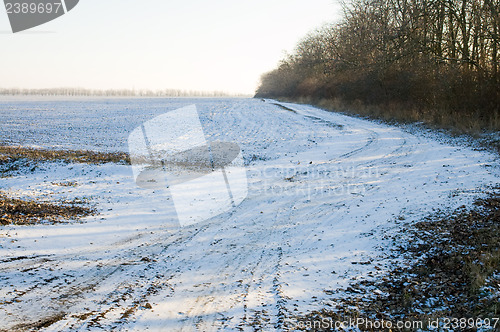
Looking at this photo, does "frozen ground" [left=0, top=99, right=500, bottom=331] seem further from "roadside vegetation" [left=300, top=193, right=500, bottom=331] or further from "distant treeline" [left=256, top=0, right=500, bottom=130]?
"distant treeline" [left=256, top=0, right=500, bottom=130]

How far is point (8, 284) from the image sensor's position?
196 inches

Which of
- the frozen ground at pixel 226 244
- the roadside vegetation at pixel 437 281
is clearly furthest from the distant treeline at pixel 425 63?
the roadside vegetation at pixel 437 281

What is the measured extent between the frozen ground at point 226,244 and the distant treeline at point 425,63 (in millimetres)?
7523

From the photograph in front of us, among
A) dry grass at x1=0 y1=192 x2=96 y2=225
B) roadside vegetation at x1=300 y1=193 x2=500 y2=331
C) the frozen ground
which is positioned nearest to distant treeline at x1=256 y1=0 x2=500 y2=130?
the frozen ground

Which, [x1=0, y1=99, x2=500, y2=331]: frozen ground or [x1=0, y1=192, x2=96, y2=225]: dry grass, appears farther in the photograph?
[x1=0, y1=192, x2=96, y2=225]: dry grass

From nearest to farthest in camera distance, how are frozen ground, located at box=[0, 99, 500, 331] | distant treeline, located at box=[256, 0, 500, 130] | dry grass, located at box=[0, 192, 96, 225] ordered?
1. frozen ground, located at box=[0, 99, 500, 331]
2. dry grass, located at box=[0, 192, 96, 225]
3. distant treeline, located at box=[256, 0, 500, 130]

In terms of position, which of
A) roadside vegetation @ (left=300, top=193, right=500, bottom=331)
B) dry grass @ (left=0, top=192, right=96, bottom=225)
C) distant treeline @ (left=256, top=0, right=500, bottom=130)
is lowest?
roadside vegetation @ (left=300, top=193, right=500, bottom=331)

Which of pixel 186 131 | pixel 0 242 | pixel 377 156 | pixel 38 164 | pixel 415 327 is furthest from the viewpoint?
pixel 186 131

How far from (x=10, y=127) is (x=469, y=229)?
32.3 m

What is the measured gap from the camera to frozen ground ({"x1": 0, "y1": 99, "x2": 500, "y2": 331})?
177 inches

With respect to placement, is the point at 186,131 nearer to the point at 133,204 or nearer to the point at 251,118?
the point at 251,118

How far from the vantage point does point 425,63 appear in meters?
24.0

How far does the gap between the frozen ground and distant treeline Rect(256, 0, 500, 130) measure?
7.52 m

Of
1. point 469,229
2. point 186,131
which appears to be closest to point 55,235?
point 469,229
